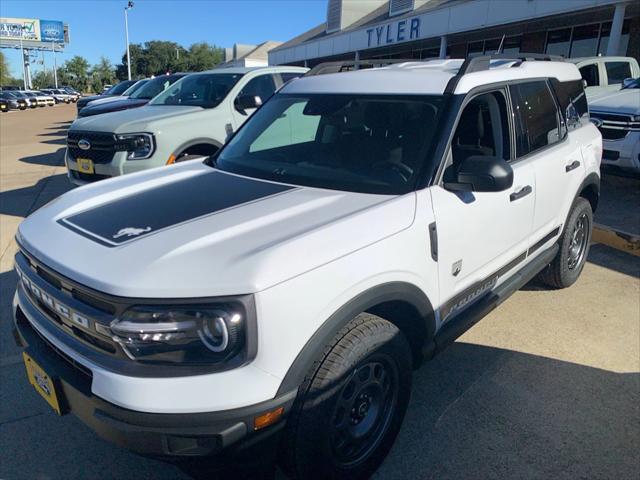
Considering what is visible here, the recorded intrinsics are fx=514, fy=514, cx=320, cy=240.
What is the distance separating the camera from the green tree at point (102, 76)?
3905 inches

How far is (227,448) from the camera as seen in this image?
5.98 ft

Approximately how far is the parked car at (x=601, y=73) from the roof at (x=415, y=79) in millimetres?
6861

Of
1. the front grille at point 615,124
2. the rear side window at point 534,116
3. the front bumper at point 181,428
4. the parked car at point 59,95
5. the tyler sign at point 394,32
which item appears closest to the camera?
the front bumper at point 181,428

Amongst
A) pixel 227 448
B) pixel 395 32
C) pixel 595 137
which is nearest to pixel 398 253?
pixel 227 448

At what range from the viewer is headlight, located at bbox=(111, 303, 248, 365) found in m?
1.80

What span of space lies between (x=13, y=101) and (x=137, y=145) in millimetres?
46338

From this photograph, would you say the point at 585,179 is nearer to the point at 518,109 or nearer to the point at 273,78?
the point at 518,109

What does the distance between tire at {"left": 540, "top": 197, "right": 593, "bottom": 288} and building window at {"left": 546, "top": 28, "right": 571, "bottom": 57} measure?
1751cm

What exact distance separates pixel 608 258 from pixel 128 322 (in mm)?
5080

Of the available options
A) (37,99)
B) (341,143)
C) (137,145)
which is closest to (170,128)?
(137,145)

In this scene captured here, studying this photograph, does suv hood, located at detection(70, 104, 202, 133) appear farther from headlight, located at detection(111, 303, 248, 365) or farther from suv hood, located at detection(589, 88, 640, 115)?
suv hood, located at detection(589, 88, 640, 115)

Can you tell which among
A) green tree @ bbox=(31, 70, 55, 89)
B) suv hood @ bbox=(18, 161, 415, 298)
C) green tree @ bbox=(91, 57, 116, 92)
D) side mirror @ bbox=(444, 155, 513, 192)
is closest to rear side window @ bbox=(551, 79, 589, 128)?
side mirror @ bbox=(444, 155, 513, 192)

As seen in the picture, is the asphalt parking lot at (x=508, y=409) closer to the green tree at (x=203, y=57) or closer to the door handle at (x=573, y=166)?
the door handle at (x=573, y=166)

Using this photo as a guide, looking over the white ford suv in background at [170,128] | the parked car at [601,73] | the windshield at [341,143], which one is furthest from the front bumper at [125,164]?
the parked car at [601,73]
